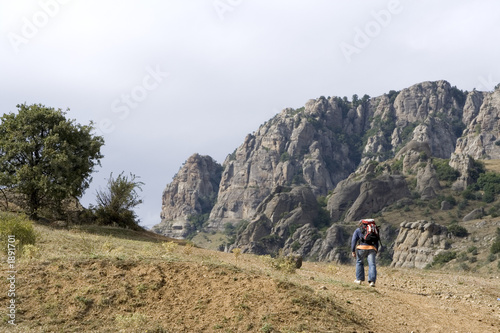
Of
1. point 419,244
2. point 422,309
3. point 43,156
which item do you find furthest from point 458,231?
point 422,309

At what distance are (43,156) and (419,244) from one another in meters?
65.3

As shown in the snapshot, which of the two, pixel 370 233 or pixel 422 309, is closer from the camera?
pixel 422 309

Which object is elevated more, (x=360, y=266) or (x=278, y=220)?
(x=278, y=220)

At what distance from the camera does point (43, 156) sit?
30438mm

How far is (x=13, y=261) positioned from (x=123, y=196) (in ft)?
73.7

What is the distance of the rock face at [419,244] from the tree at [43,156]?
2258 inches

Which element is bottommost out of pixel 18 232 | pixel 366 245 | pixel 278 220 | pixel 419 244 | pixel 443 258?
pixel 18 232

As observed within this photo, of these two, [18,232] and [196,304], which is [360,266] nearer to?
[196,304]

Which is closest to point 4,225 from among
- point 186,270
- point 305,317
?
point 186,270

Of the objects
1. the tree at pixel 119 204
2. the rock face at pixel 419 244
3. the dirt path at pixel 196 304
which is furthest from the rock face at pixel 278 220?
the dirt path at pixel 196 304

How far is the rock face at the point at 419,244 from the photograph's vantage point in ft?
250

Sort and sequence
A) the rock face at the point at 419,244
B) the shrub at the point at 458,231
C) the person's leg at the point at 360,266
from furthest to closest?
the shrub at the point at 458,231 < the rock face at the point at 419,244 < the person's leg at the point at 360,266

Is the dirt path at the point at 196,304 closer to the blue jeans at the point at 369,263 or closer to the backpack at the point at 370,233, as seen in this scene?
the blue jeans at the point at 369,263

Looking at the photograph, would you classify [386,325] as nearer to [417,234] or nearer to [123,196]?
[123,196]
